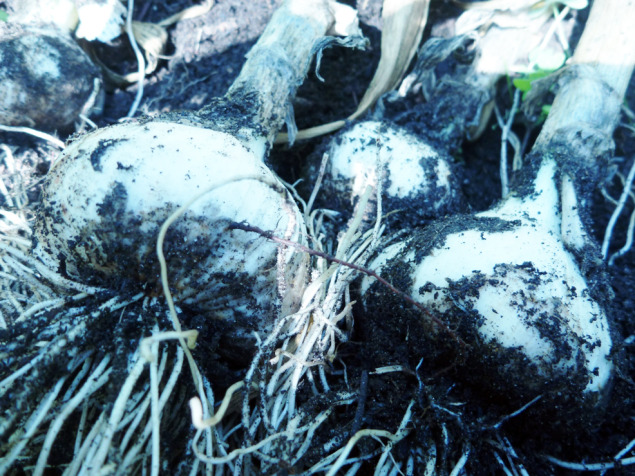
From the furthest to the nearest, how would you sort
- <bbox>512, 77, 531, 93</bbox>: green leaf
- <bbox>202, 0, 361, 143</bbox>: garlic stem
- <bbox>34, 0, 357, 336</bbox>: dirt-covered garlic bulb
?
1. <bbox>512, 77, 531, 93</bbox>: green leaf
2. <bbox>202, 0, 361, 143</bbox>: garlic stem
3. <bbox>34, 0, 357, 336</bbox>: dirt-covered garlic bulb

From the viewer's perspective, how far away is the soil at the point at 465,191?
100 cm

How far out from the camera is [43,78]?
149cm

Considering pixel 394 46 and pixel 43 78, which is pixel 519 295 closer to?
pixel 394 46

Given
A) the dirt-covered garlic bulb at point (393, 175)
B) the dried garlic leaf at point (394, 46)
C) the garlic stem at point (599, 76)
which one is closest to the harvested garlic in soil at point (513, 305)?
the dirt-covered garlic bulb at point (393, 175)

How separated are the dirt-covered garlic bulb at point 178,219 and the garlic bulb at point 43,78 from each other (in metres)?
0.63

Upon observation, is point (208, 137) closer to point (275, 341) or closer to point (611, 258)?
point (275, 341)

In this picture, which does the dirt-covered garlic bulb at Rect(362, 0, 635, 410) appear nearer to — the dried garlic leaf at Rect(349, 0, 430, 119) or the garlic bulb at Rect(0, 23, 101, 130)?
the dried garlic leaf at Rect(349, 0, 430, 119)

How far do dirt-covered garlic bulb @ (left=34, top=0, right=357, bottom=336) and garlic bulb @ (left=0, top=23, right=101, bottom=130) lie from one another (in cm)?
63

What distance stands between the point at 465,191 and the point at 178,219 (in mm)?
1153

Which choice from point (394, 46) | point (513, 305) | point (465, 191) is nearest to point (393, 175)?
point (465, 191)

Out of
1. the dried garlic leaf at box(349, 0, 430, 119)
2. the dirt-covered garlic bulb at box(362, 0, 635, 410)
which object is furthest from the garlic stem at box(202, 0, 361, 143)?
the dirt-covered garlic bulb at box(362, 0, 635, 410)

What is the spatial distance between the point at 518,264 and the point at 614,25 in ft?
3.68

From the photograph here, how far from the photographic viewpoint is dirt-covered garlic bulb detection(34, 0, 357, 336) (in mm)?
926

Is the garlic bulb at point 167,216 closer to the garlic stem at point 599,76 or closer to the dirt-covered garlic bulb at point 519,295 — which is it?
the dirt-covered garlic bulb at point 519,295
